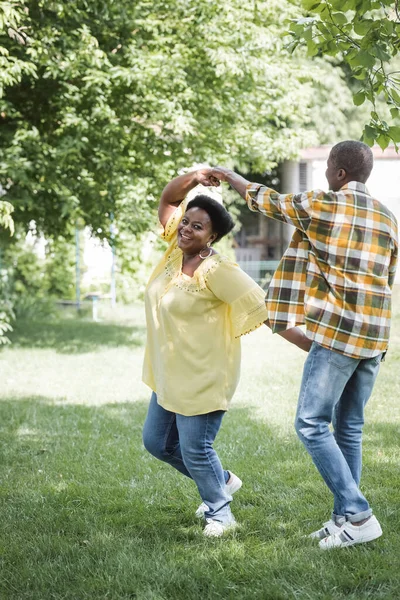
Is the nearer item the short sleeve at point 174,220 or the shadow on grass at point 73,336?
the short sleeve at point 174,220

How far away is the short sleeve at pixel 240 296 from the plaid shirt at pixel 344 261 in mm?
326

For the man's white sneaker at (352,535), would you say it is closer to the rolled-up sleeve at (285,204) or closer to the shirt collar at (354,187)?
the rolled-up sleeve at (285,204)

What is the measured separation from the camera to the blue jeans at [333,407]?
378cm

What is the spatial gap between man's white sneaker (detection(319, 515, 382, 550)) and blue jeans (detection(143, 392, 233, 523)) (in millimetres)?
633

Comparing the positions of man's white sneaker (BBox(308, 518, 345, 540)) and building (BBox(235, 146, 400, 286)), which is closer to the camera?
man's white sneaker (BBox(308, 518, 345, 540))

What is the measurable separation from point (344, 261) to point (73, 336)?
11.1m

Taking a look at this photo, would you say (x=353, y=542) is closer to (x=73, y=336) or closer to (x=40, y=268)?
(x=73, y=336)

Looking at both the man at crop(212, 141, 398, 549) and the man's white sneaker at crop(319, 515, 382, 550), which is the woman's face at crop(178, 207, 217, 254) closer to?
the man at crop(212, 141, 398, 549)

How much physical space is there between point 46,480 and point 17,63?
274 inches

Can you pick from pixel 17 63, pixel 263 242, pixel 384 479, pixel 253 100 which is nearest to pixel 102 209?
pixel 17 63

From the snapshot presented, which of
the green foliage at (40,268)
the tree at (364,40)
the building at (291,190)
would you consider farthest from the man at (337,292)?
the building at (291,190)

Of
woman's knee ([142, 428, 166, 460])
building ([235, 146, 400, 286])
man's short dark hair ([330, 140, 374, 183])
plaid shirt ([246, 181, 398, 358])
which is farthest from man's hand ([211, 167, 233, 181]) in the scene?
building ([235, 146, 400, 286])

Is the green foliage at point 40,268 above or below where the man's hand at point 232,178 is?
below

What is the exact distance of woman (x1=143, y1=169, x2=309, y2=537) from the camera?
4129 mm
